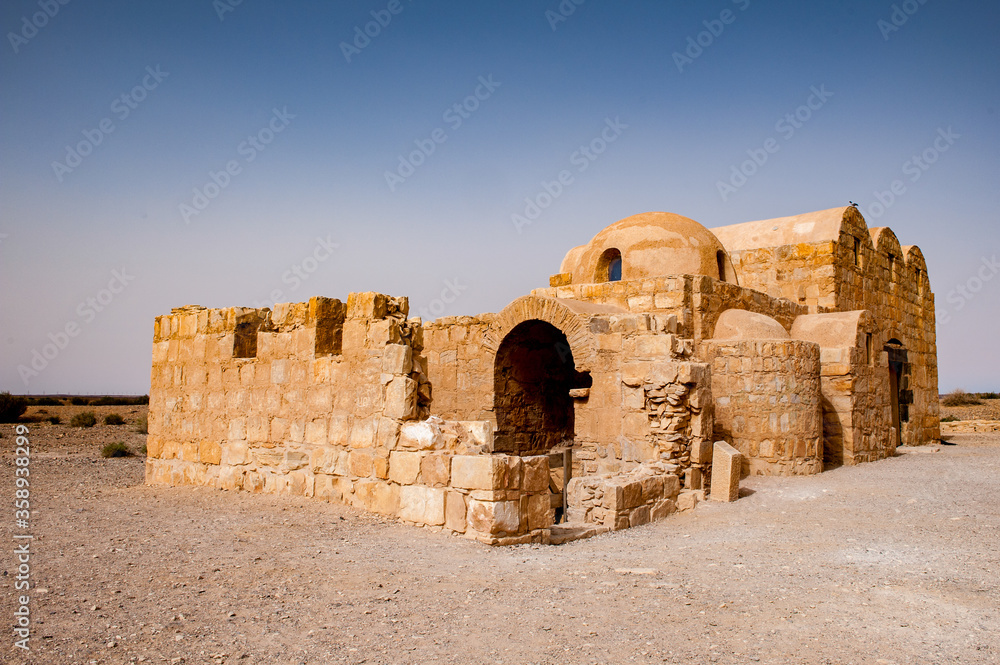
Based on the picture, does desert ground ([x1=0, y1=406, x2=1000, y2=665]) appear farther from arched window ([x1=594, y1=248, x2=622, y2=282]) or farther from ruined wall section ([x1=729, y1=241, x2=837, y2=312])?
ruined wall section ([x1=729, y1=241, x2=837, y2=312])

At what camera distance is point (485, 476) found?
15.6 ft

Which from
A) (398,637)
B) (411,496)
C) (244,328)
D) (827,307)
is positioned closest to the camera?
(398,637)

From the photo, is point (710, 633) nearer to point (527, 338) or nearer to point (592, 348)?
point (592, 348)

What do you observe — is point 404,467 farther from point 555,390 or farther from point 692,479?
point 555,390

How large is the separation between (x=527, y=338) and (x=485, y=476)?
5521mm

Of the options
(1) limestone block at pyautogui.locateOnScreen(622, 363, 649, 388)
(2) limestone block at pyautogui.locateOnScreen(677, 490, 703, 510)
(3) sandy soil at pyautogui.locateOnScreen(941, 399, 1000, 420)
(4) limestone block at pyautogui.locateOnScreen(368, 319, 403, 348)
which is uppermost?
(4) limestone block at pyautogui.locateOnScreen(368, 319, 403, 348)

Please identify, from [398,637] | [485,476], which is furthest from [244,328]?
[398,637]

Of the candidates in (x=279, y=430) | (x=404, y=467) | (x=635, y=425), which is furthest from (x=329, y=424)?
(x=635, y=425)

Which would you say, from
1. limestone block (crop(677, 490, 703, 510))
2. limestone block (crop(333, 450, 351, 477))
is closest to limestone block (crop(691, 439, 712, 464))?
limestone block (crop(677, 490, 703, 510))

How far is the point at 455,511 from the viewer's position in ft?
16.2

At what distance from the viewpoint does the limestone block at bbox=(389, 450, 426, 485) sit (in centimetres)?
531

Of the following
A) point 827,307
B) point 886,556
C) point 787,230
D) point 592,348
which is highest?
point 787,230

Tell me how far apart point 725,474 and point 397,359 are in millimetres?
3906

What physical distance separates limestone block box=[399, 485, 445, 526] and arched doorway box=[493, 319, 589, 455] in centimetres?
465
